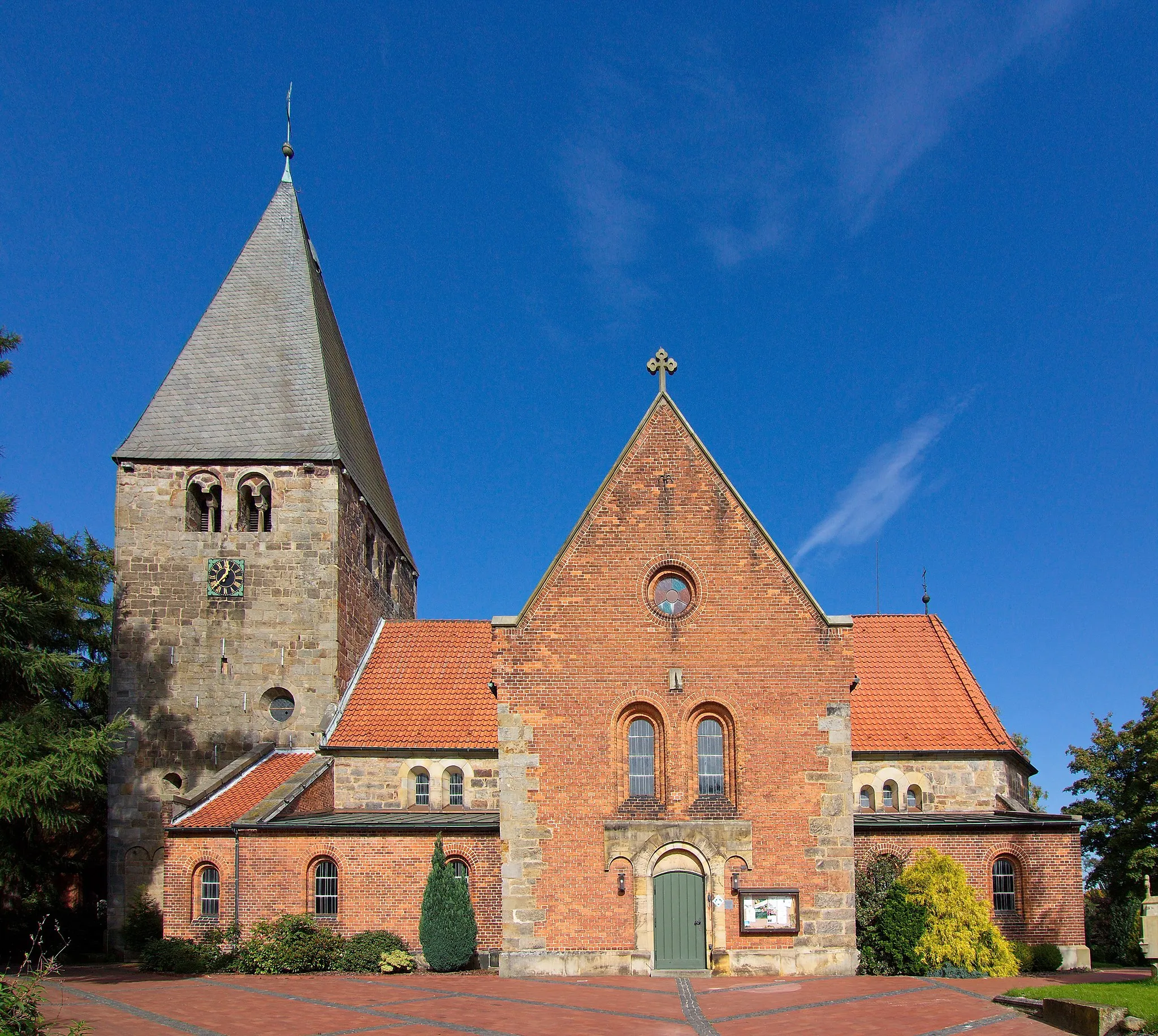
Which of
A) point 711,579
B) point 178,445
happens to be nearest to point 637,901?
point 711,579

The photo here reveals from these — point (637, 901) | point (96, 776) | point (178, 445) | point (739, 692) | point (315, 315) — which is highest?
point (315, 315)

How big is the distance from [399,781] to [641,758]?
27.7 feet

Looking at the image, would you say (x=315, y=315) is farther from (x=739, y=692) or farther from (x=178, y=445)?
(x=739, y=692)

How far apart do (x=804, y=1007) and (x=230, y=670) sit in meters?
18.5

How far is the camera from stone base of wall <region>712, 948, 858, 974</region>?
71.5ft

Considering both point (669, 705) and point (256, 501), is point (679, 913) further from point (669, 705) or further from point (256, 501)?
point (256, 501)

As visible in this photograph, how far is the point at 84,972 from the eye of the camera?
25.5 metres

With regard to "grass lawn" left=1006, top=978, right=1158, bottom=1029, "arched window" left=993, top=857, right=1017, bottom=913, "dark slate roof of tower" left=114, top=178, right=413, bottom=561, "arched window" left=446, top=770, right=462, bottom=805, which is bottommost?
"grass lawn" left=1006, top=978, right=1158, bottom=1029

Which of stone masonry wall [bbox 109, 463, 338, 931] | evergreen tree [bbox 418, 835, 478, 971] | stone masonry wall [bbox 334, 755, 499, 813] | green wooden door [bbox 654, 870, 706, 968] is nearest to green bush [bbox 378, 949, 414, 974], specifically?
evergreen tree [bbox 418, 835, 478, 971]

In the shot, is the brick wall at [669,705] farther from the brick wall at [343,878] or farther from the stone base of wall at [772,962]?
the brick wall at [343,878]

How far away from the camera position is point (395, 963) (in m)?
23.6

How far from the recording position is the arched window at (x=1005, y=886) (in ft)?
83.8

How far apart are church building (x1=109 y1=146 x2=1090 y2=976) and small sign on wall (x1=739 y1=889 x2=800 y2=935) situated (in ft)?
0.19

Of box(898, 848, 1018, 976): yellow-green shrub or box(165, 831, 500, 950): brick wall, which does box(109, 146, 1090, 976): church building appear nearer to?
box(165, 831, 500, 950): brick wall
